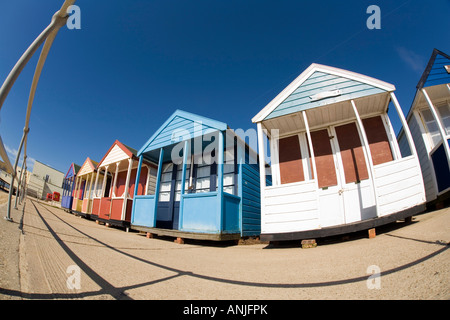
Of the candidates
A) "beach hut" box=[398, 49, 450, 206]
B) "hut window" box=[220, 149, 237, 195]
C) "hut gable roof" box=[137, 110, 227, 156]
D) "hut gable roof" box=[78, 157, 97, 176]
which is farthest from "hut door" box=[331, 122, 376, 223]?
"hut gable roof" box=[78, 157, 97, 176]

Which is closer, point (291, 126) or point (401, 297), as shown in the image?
point (401, 297)

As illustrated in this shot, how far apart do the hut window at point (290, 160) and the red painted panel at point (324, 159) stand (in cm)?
47

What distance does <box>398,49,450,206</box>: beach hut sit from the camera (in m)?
5.23

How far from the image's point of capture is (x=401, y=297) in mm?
1023

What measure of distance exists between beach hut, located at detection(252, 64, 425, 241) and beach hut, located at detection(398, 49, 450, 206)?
99.4 inches

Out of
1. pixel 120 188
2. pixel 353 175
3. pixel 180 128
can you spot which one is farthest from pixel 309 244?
pixel 120 188

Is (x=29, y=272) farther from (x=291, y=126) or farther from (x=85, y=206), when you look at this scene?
(x=85, y=206)

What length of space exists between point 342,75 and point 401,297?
16.5ft

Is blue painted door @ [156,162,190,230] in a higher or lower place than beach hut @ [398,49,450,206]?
lower

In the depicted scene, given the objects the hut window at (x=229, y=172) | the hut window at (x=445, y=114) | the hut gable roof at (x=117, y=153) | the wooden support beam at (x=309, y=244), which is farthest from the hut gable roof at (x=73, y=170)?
the hut window at (x=445, y=114)

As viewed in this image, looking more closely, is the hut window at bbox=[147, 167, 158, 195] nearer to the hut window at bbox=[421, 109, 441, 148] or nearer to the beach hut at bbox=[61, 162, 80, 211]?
the beach hut at bbox=[61, 162, 80, 211]

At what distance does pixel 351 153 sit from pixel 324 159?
0.67m
